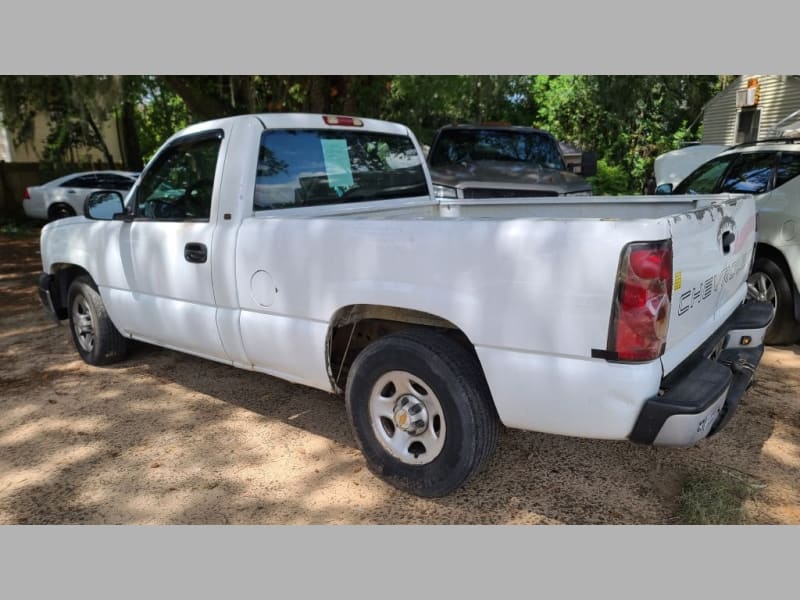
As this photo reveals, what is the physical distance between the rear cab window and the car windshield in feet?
13.4

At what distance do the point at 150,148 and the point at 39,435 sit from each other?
80.6ft

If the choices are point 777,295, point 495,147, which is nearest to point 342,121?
point 777,295

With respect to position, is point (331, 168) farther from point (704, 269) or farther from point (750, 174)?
point (750, 174)

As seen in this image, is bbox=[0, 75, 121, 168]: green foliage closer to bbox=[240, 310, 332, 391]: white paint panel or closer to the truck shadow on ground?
the truck shadow on ground

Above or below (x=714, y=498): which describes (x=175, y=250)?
above

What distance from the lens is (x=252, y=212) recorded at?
3.71 metres

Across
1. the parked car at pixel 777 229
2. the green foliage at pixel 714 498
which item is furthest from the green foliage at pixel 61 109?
the green foliage at pixel 714 498

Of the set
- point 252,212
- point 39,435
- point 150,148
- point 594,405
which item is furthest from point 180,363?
point 150,148

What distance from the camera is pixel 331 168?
4.14 metres

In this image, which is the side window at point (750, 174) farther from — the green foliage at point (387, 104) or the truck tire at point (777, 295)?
the green foliage at point (387, 104)

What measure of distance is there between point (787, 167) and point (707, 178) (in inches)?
38.3

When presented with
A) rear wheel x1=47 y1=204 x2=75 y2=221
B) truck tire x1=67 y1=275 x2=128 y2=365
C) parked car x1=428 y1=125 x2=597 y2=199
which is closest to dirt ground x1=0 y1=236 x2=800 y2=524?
truck tire x1=67 y1=275 x2=128 y2=365

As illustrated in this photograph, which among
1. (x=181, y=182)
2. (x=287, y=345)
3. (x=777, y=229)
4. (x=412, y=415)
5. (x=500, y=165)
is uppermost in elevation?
(x=181, y=182)

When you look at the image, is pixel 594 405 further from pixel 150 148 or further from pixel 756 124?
pixel 150 148
